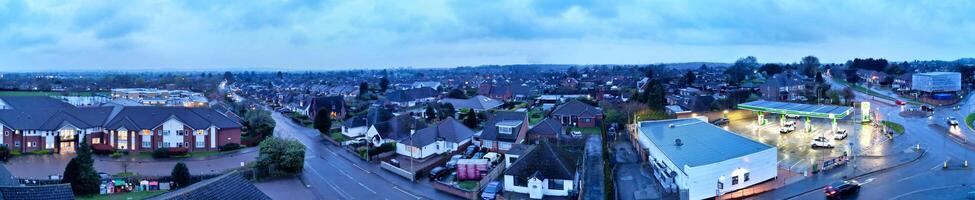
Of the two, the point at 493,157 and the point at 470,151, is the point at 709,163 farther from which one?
the point at 470,151

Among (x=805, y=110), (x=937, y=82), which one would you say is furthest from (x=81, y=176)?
(x=937, y=82)

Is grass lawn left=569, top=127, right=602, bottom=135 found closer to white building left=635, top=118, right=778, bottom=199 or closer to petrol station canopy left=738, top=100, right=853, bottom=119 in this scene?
petrol station canopy left=738, top=100, right=853, bottom=119

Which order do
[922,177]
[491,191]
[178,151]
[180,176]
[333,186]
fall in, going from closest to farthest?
[491,191], [922,177], [333,186], [180,176], [178,151]

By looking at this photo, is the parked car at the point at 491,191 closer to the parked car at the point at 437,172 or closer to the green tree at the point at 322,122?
the parked car at the point at 437,172

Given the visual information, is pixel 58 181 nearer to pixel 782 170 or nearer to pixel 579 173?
pixel 579 173

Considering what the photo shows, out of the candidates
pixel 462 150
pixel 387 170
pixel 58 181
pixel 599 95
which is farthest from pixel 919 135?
pixel 58 181

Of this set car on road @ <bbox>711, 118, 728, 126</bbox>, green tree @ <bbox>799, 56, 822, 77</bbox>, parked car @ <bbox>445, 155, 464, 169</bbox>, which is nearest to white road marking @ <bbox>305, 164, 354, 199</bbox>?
parked car @ <bbox>445, 155, 464, 169</bbox>

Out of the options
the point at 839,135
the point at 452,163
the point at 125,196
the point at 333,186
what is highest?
the point at 839,135

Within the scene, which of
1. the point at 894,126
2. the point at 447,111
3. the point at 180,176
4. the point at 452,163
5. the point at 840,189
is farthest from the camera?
the point at 447,111
